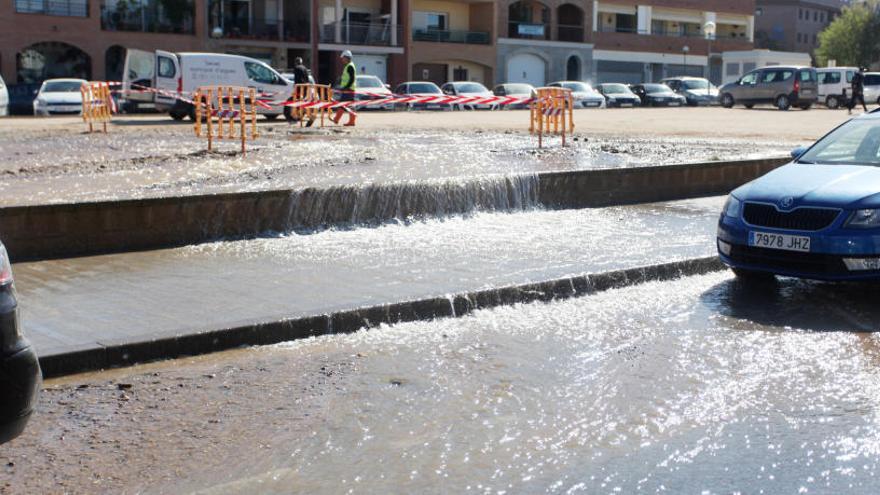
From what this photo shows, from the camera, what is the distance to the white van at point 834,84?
4494cm

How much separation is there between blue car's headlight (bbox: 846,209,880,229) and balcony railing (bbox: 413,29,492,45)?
47.8 meters

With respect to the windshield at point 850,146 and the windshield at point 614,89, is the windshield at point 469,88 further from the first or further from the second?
the windshield at point 850,146

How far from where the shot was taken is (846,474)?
466 cm

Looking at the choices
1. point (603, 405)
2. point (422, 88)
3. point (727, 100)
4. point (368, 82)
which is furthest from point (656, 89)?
point (603, 405)

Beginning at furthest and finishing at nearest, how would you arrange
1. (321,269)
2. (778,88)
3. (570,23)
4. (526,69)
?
(570,23) → (526,69) → (778,88) → (321,269)

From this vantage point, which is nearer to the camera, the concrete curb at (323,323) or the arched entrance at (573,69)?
the concrete curb at (323,323)

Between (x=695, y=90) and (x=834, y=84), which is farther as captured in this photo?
(x=695, y=90)

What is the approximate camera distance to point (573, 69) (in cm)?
6394

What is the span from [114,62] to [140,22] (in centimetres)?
202

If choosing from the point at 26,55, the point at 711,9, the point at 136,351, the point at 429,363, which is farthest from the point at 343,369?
the point at 711,9

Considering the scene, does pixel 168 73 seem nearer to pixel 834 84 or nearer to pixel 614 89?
pixel 614 89

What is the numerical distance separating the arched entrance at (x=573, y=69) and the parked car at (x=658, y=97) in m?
13.8

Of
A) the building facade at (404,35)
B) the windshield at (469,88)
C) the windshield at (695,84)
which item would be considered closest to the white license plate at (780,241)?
the windshield at (469,88)

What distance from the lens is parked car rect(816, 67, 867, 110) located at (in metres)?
44.9
